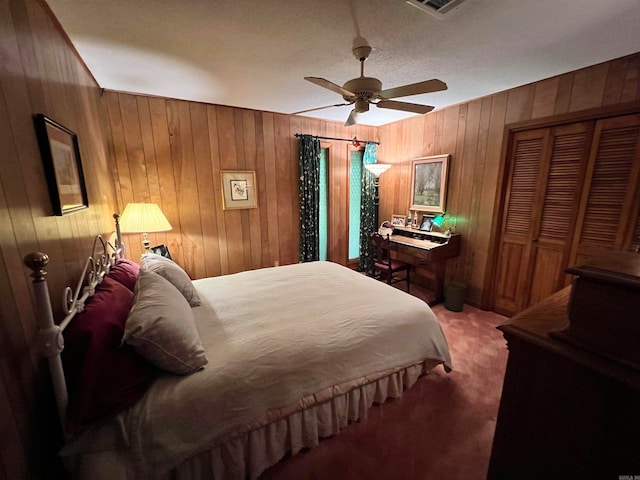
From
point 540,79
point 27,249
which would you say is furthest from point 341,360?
point 540,79

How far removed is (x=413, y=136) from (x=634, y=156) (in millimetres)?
2258

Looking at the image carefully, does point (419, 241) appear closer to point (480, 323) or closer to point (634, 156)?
point (480, 323)

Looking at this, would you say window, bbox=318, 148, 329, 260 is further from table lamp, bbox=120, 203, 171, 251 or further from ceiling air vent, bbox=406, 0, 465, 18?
ceiling air vent, bbox=406, 0, 465, 18

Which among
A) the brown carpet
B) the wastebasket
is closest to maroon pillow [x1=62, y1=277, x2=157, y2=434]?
the brown carpet

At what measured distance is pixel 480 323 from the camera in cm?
291

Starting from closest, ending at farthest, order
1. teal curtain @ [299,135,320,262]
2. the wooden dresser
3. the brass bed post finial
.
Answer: the wooden dresser → the brass bed post finial → teal curtain @ [299,135,320,262]

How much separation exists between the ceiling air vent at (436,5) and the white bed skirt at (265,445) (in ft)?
7.27

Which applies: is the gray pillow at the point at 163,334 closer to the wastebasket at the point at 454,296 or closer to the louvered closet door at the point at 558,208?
the wastebasket at the point at 454,296

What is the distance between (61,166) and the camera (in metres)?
1.31

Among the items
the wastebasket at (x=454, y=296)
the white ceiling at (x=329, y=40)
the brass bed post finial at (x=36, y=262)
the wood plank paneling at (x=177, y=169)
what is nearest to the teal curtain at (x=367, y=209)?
the wood plank paneling at (x=177, y=169)

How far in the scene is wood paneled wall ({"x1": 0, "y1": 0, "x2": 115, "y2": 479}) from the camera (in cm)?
81

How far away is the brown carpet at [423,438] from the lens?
1.41 metres

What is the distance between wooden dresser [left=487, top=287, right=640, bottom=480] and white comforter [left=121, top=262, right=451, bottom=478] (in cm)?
79

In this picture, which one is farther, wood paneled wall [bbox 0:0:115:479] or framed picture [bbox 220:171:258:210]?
framed picture [bbox 220:171:258:210]
